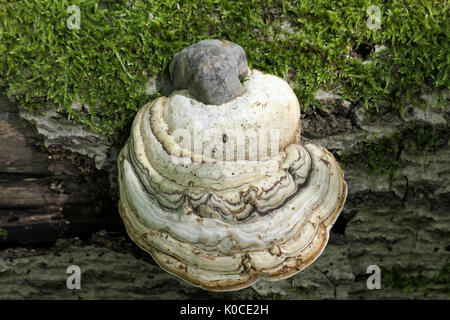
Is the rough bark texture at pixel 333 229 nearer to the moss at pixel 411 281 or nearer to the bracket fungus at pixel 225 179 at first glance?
the moss at pixel 411 281

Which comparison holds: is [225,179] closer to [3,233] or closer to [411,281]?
[3,233]

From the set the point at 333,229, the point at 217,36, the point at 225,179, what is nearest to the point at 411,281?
the point at 333,229

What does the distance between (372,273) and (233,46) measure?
2.69 meters

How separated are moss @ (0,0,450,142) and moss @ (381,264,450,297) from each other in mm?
1924

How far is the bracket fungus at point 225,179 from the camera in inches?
85.3

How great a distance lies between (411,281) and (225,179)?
271 centimetres

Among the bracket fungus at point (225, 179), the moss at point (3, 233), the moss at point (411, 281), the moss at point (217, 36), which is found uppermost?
the moss at point (217, 36)

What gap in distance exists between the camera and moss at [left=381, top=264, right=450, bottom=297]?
3637 mm

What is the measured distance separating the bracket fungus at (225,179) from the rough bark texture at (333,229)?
2.15 feet

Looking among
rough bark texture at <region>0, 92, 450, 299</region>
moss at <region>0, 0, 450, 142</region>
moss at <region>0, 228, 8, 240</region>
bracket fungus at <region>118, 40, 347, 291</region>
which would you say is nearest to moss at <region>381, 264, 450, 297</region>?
rough bark texture at <region>0, 92, 450, 299</region>

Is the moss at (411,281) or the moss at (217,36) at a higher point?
the moss at (217,36)

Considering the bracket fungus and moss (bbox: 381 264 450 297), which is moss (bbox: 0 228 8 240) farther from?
moss (bbox: 381 264 450 297)

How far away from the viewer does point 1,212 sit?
3232 millimetres

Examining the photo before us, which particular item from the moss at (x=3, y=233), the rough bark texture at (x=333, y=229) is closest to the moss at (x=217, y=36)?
the rough bark texture at (x=333, y=229)
